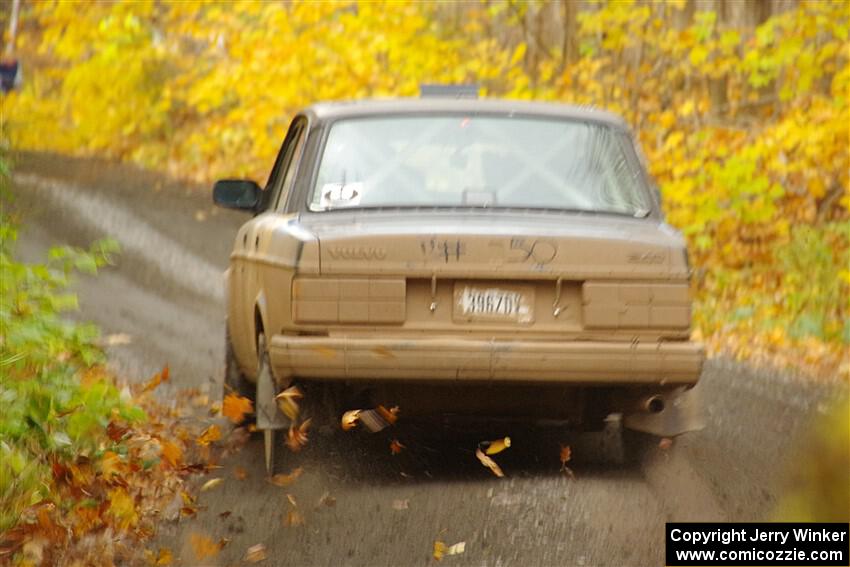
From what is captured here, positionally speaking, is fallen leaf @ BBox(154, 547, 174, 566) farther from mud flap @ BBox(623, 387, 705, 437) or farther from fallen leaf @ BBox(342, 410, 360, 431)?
mud flap @ BBox(623, 387, 705, 437)

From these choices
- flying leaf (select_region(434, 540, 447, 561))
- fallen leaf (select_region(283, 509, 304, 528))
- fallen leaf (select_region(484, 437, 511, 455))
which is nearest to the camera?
flying leaf (select_region(434, 540, 447, 561))

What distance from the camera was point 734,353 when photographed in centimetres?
1205

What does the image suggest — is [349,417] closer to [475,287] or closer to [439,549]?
[475,287]

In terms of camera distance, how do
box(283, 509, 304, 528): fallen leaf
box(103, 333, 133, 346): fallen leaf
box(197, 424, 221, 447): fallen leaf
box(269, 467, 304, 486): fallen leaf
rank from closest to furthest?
box(283, 509, 304, 528): fallen leaf → box(269, 467, 304, 486): fallen leaf → box(197, 424, 221, 447): fallen leaf → box(103, 333, 133, 346): fallen leaf

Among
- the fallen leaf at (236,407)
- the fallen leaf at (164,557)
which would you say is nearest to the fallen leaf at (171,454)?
the fallen leaf at (236,407)

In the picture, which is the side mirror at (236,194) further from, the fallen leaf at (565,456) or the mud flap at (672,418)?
the mud flap at (672,418)

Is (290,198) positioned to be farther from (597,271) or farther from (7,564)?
(7,564)

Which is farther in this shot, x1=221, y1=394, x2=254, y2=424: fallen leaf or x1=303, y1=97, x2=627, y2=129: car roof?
x1=221, y1=394, x2=254, y2=424: fallen leaf

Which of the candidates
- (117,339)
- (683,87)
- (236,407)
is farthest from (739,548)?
(683,87)

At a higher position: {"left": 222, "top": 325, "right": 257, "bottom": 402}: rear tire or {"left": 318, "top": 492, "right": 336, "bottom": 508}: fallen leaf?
{"left": 318, "top": 492, "right": 336, "bottom": 508}: fallen leaf

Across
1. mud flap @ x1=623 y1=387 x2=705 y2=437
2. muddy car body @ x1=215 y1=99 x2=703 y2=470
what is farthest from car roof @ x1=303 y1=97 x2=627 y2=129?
mud flap @ x1=623 y1=387 x2=705 y2=437

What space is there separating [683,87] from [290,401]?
14.8 meters

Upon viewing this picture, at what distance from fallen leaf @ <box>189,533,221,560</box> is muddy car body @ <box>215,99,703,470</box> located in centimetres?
78

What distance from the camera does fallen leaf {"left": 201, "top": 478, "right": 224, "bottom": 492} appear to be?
6691mm
